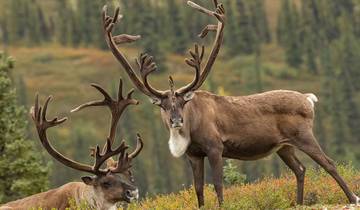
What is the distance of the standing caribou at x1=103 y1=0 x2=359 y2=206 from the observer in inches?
544

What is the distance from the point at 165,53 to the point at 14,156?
13893 centimetres

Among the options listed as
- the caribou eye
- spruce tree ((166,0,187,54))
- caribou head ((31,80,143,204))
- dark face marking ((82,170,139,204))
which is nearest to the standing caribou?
caribou head ((31,80,143,204))

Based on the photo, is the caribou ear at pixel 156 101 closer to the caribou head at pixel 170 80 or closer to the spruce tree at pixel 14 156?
the caribou head at pixel 170 80

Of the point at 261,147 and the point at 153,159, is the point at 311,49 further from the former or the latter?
the point at 261,147

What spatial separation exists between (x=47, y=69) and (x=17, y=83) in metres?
18.3

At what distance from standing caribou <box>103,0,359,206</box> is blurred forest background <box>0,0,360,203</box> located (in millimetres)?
114196

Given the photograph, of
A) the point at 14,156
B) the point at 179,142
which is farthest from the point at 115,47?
the point at 14,156

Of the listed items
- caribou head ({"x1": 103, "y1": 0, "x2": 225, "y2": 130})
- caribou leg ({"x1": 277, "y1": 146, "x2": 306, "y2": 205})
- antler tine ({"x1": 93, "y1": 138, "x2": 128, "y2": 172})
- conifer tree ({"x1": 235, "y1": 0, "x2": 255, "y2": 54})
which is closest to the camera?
antler tine ({"x1": 93, "y1": 138, "x2": 128, "y2": 172})

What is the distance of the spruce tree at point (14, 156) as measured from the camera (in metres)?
25.4

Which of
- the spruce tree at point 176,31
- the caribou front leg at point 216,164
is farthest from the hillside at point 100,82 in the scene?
the caribou front leg at point 216,164

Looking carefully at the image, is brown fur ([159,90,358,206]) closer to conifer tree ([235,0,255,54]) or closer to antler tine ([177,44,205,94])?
antler tine ([177,44,205,94])

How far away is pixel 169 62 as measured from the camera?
534 feet

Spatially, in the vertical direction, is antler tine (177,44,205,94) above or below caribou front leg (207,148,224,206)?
above

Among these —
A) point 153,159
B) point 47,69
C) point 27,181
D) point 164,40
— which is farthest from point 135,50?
point 27,181
